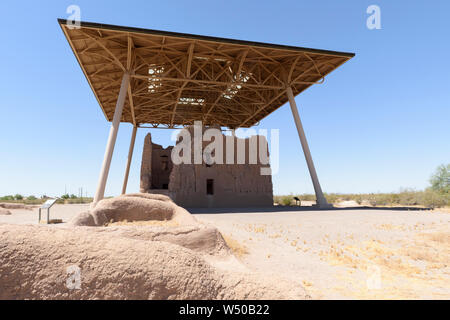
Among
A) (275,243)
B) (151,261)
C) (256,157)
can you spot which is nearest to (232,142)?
(256,157)

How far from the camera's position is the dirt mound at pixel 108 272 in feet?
7.50

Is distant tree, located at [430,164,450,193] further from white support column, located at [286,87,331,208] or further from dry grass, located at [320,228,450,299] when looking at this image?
dry grass, located at [320,228,450,299]

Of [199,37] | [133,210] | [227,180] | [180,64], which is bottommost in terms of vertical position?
[133,210]

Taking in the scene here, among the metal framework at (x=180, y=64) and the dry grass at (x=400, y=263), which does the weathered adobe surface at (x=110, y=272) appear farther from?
the metal framework at (x=180, y=64)

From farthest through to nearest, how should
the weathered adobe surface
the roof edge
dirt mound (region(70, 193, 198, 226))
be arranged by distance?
1. the roof edge
2. dirt mound (region(70, 193, 198, 226))
3. the weathered adobe surface

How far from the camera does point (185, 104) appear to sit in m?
30.9

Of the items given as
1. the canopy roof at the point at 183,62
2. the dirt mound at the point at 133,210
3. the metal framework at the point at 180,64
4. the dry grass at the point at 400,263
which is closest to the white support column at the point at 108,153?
the metal framework at the point at 180,64

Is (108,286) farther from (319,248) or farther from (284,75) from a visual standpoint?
(284,75)

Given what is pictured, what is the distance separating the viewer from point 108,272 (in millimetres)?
2410

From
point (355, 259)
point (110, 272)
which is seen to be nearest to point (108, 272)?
point (110, 272)

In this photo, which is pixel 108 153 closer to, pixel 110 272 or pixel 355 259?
pixel 355 259

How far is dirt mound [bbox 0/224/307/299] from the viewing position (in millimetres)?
2285

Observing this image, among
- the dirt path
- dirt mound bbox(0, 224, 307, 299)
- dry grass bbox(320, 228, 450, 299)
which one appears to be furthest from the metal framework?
dirt mound bbox(0, 224, 307, 299)
